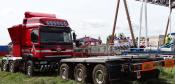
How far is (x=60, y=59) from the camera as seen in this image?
17891mm

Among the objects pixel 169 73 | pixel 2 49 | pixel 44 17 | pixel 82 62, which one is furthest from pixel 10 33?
pixel 2 49

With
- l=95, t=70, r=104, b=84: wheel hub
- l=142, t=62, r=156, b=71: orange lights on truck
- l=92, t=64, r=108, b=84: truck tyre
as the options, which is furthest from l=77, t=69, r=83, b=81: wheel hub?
l=142, t=62, r=156, b=71: orange lights on truck

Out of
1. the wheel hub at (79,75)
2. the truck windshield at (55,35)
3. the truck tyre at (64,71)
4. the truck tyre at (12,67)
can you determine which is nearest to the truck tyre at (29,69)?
the truck windshield at (55,35)

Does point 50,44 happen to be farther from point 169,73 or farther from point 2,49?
point 2,49

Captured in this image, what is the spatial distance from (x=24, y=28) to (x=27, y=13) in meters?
0.85

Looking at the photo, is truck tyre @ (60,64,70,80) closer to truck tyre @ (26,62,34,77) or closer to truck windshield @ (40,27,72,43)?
truck windshield @ (40,27,72,43)

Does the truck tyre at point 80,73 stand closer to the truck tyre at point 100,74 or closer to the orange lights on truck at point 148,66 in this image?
the truck tyre at point 100,74

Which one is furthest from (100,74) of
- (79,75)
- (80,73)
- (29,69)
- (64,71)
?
(29,69)

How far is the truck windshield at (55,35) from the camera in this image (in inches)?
695

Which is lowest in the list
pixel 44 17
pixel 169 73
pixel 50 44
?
pixel 169 73

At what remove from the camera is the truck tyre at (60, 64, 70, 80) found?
49.4ft

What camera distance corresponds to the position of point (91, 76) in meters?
13.5

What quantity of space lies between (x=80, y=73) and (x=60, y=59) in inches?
158

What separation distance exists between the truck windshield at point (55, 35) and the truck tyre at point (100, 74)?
17.4 feet
